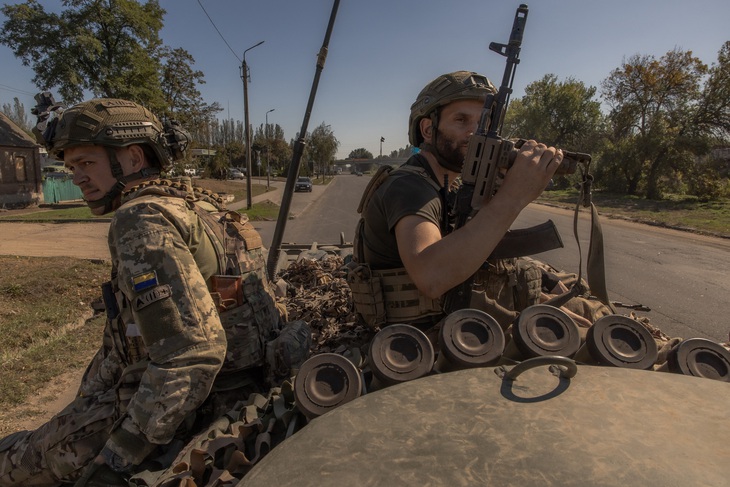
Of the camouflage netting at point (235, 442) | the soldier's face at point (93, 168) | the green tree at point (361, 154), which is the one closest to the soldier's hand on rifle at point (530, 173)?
the camouflage netting at point (235, 442)

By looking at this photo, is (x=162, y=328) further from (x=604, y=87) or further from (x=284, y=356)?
(x=604, y=87)

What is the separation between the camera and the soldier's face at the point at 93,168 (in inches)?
89.8

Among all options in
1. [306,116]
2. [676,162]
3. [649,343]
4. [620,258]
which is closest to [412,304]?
[649,343]

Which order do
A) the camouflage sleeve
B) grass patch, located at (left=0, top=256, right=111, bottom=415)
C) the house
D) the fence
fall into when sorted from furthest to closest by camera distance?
the fence < the house < grass patch, located at (left=0, top=256, right=111, bottom=415) < the camouflage sleeve

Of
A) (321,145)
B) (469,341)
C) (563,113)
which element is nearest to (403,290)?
(469,341)

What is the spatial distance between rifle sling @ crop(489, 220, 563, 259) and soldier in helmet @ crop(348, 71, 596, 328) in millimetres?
155

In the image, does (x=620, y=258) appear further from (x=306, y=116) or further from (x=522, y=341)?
(x=522, y=341)

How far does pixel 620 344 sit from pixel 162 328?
1539 mm

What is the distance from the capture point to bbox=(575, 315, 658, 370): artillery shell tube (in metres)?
1.48

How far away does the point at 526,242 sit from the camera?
239 cm

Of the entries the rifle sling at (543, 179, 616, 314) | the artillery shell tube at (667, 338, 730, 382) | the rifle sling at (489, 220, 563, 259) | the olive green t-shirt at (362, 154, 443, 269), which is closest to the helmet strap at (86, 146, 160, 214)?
the olive green t-shirt at (362, 154, 443, 269)

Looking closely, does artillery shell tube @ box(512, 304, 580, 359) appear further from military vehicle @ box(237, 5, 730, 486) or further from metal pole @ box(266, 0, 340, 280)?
metal pole @ box(266, 0, 340, 280)

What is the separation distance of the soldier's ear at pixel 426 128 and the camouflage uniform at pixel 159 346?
1070 mm

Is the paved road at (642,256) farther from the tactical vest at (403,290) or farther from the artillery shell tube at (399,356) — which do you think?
the artillery shell tube at (399,356)
